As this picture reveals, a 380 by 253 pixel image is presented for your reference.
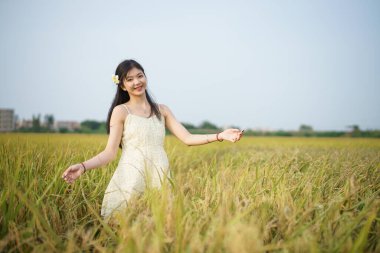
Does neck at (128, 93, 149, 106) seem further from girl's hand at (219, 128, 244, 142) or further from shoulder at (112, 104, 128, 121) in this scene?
girl's hand at (219, 128, 244, 142)

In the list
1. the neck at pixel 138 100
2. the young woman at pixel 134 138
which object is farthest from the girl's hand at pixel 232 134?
the neck at pixel 138 100

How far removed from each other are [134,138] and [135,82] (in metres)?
0.43

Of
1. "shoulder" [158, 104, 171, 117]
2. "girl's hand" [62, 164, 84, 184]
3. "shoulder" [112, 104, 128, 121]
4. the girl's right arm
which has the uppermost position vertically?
"shoulder" [158, 104, 171, 117]

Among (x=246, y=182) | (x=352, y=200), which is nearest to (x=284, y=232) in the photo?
(x=352, y=200)

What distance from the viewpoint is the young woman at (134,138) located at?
7.43ft

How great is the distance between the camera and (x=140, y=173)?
88.4 inches

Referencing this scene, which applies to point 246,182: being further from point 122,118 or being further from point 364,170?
point 364,170

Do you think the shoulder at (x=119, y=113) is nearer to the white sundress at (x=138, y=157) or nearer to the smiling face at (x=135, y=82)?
the white sundress at (x=138, y=157)

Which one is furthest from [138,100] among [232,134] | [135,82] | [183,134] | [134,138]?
[232,134]

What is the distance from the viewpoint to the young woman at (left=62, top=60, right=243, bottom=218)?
89.1 inches

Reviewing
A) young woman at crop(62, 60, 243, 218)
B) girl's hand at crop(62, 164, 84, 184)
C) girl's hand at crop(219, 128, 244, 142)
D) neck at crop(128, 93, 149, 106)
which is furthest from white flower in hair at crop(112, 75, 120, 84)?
girl's hand at crop(219, 128, 244, 142)

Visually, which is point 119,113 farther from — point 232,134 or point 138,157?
point 232,134

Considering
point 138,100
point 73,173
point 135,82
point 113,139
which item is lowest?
point 73,173

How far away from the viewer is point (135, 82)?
2.41 meters
